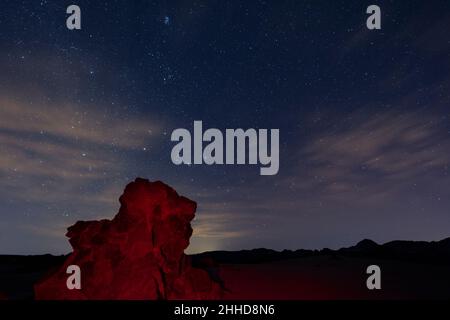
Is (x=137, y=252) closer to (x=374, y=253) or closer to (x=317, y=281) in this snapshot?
(x=317, y=281)

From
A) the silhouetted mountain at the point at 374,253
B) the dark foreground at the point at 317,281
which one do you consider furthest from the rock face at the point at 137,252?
the silhouetted mountain at the point at 374,253

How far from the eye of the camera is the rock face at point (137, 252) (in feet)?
33.7

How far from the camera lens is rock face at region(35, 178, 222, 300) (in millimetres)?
10273

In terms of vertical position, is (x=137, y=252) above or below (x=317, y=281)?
above

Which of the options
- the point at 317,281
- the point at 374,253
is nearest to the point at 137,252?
the point at 317,281

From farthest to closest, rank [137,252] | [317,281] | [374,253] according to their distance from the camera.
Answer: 1. [374,253]
2. [317,281]
3. [137,252]

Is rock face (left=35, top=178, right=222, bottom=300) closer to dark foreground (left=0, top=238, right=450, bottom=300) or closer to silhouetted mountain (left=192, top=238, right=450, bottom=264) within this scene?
dark foreground (left=0, top=238, right=450, bottom=300)

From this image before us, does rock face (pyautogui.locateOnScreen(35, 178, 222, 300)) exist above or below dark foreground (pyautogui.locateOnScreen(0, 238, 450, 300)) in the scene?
above

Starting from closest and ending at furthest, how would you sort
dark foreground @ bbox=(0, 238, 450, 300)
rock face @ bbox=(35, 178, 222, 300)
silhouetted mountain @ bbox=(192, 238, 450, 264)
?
rock face @ bbox=(35, 178, 222, 300), dark foreground @ bbox=(0, 238, 450, 300), silhouetted mountain @ bbox=(192, 238, 450, 264)

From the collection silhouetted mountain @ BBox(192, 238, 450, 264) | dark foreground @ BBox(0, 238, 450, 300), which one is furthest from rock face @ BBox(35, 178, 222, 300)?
silhouetted mountain @ BBox(192, 238, 450, 264)

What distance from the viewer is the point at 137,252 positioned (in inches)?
408

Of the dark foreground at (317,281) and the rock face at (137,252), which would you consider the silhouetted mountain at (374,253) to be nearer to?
the dark foreground at (317,281)

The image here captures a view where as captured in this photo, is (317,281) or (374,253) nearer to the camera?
(317,281)

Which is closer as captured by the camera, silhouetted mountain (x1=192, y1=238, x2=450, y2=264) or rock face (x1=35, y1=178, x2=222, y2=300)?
rock face (x1=35, y1=178, x2=222, y2=300)
